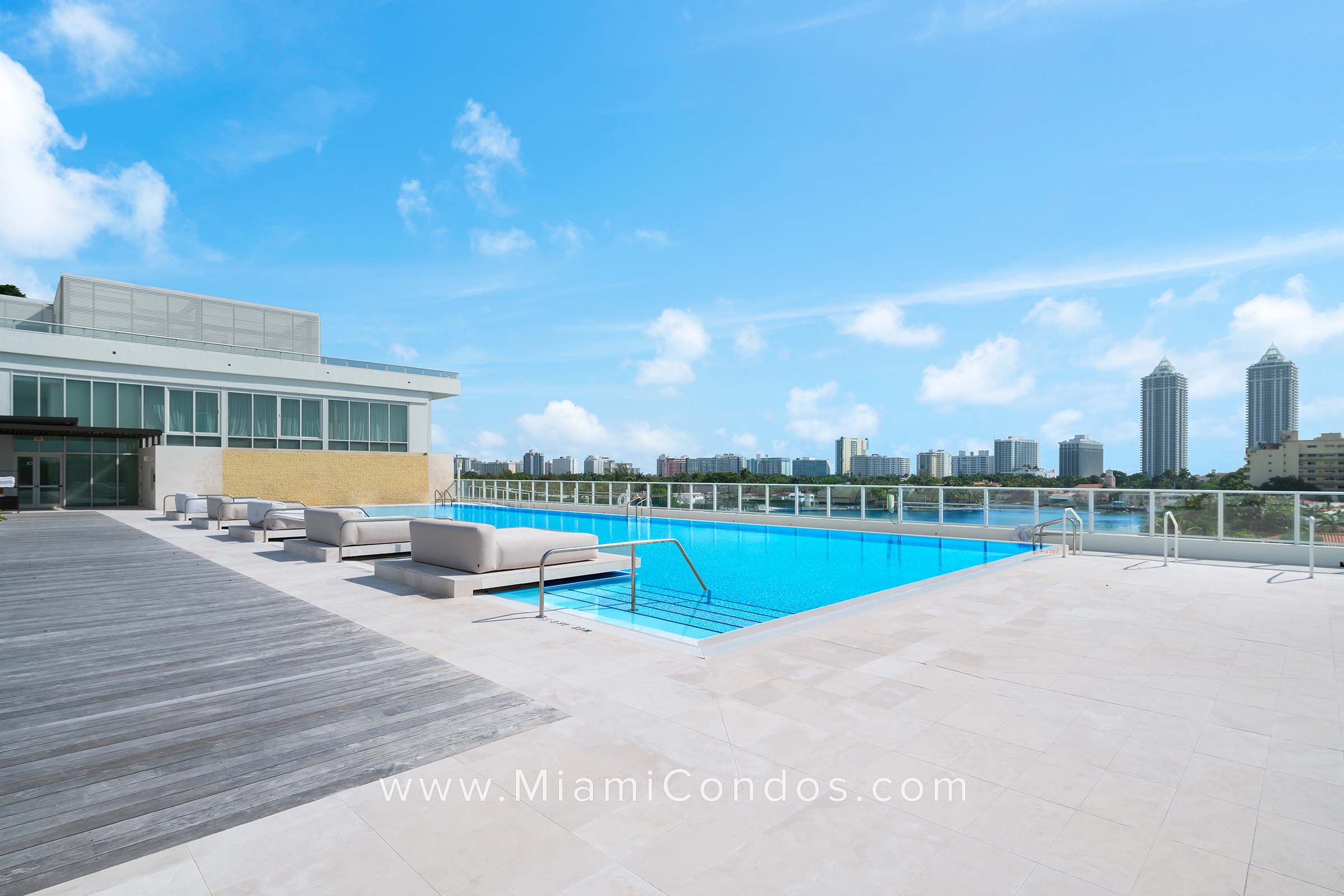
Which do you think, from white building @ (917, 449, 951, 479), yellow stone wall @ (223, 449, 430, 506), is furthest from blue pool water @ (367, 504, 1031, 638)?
white building @ (917, 449, 951, 479)

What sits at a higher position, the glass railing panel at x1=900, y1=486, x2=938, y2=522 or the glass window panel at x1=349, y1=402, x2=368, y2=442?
the glass window panel at x1=349, y1=402, x2=368, y2=442

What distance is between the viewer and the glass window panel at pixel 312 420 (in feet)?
90.5

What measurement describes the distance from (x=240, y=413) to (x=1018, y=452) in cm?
5669

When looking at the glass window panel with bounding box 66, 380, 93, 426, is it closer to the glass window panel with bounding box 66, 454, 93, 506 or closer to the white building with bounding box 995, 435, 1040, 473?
the glass window panel with bounding box 66, 454, 93, 506

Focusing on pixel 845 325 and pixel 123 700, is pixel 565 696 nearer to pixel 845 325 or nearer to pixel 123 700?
pixel 123 700

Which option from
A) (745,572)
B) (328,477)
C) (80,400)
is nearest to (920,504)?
(745,572)

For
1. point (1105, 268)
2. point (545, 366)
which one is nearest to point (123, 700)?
point (1105, 268)

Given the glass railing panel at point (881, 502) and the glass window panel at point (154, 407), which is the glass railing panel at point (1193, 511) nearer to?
the glass railing panel at point (881, 502)

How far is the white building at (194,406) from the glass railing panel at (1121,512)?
83.7 ft

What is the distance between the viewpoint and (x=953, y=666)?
4344mm

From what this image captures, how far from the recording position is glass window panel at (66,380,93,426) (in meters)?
22.4

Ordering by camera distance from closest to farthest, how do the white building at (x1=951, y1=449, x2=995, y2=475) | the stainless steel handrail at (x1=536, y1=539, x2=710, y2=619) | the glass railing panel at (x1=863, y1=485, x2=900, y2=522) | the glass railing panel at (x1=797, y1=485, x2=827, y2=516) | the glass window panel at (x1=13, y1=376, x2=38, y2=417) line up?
the stainless steel handrail at (x1=536, y1=539, x2=710, y2=619), the glass railing panel at (x1=863, y1=485, x2=900, y2=522), the glass railing panel at (x1=797, y1=485, x2=827, y2=516), the glass window panel at (x1=13, y1=376, x2=38, y2=417), the white building at (x1=951, y1=449, x2=995, y2=475)

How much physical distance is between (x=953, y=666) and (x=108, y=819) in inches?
173

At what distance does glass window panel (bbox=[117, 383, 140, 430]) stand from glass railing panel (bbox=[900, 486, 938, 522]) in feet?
85.2
